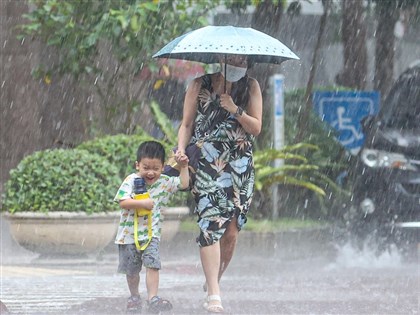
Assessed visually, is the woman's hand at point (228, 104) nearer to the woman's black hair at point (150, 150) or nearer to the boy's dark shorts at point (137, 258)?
the woman's black hair at point (150, 150)

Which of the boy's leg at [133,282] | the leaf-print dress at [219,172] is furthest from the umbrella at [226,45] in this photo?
the boy's leg at [133,282]

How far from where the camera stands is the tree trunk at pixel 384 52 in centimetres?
1658

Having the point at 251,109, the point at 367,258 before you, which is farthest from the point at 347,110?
the point at 251,109

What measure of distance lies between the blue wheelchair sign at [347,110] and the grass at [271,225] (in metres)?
1.45

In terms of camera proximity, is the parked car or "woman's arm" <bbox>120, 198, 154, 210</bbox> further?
the parked car

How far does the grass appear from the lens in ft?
41.2

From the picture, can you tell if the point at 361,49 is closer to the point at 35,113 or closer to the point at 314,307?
the point at 35,113

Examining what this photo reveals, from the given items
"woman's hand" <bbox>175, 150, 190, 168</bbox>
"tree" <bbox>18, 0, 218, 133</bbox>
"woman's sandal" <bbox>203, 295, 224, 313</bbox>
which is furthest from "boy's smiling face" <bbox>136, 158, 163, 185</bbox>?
"tree" <bbox>18, 0, 218, 133</bbox>

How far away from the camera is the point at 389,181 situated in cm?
1136

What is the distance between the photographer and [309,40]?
1988cm

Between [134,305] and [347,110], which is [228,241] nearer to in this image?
[134,305]

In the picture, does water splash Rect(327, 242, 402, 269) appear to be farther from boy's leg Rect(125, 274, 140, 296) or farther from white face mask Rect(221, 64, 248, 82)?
white face mask Rect(221, 64, 248, 82)

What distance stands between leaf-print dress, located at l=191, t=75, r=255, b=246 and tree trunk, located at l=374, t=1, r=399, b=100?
28.6ft

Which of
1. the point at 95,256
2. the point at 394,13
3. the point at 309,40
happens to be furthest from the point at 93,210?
the point at 309,40
